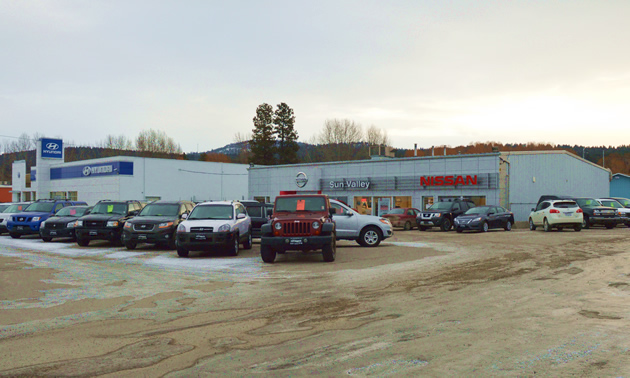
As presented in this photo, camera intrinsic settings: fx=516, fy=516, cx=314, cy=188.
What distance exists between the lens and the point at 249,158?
308 feet

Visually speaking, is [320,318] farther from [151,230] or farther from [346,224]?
[151,230]

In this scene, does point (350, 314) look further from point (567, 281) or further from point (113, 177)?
point (113, 177)

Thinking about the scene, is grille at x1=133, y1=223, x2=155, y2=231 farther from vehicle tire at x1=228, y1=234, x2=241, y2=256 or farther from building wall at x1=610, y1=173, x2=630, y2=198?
building wall at x1=610, y1=173, x2=630, y2=198

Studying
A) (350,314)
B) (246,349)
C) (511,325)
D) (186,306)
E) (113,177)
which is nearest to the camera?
(246,349)

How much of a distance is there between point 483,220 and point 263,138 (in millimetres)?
59921

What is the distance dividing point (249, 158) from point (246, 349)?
3504 inches

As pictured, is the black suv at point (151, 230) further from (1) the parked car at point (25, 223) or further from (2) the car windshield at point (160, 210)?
(1) the parked car at point (25, 223)

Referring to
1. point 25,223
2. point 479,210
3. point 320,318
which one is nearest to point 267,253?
point 320,318

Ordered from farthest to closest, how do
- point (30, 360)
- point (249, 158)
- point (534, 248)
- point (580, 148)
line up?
point (580, 148), point (249, 158), point (534, 248), point (30, 360)

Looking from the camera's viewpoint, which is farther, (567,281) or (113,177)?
(113,177)

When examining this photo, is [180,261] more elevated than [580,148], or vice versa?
Result: [580,148]

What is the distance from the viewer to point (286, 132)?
278 feet

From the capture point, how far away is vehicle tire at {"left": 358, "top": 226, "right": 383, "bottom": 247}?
19.0 meters

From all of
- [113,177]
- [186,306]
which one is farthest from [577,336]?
[113,177]
